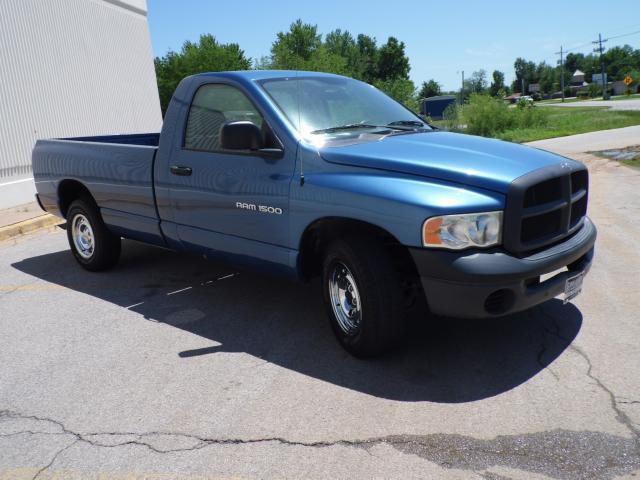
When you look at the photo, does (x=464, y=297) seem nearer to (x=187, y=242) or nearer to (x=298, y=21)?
(x=187, y=242)

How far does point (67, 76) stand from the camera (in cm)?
1477

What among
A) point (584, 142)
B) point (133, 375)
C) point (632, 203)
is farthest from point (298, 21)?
point (133, 375)

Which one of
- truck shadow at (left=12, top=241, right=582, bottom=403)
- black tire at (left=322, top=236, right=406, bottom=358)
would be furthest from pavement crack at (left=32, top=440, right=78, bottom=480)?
black tire at (left=322, top=236, right=406, bottom=358)

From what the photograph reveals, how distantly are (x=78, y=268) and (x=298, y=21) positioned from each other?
73.5 metres

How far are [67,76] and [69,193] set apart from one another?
29.0 ft

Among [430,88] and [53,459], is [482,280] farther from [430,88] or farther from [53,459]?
[430,88]

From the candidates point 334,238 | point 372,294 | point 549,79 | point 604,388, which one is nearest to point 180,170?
point 334,238

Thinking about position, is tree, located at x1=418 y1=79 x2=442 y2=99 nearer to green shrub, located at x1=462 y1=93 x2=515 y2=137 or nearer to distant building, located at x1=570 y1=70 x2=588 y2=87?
distant building, located at x1=570 y1=70 x2=588 y2=87

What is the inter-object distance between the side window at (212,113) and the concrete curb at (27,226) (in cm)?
533

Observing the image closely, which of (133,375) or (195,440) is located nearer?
(195,440)

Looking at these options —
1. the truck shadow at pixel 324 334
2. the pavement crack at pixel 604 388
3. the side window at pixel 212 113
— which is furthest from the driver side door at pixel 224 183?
the pavement crack at pixel 604 388

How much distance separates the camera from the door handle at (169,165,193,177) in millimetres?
5325

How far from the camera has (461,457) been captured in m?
3.14

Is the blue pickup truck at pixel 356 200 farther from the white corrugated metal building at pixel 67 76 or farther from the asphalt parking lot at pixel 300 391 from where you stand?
the white corrugated metal building at pixel 67 76
